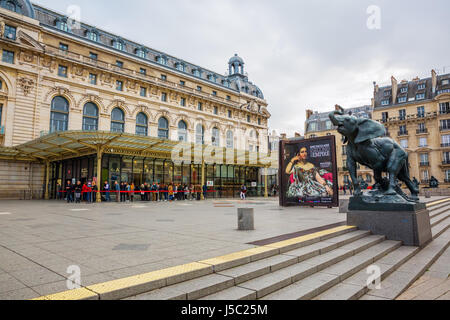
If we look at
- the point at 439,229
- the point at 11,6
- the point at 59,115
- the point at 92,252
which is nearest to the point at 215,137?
the point at 59,115

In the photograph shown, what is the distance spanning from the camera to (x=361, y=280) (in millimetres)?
4012

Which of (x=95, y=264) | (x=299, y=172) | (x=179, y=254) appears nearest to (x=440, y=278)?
(x=179, y=254)

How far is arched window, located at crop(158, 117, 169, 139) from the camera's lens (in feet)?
121

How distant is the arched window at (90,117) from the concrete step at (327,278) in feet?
103

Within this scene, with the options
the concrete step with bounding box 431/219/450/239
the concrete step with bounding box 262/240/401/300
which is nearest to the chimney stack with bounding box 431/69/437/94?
the concrete step with bounding box 431/219/450/239

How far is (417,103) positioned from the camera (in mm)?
49844

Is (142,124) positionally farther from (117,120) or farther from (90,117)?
(90,117)

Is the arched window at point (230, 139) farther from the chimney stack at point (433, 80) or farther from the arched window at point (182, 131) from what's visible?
the chimney stack at point (433, 80)

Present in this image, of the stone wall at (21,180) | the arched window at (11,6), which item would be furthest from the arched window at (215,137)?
the arched window at (11,6)

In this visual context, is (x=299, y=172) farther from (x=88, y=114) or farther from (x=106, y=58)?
(x=106, y=58)

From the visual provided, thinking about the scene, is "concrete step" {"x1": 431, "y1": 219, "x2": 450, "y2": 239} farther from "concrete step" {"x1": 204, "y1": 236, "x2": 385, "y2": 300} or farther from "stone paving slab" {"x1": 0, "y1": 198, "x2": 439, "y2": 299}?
"stone paving slab" {"x1": 0, "y1": 198, "x2": 439, "y2": 299}

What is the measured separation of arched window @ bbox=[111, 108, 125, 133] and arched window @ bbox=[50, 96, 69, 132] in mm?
4858

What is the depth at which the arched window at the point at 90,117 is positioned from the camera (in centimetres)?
3071

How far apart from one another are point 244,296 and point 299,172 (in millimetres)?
13840
